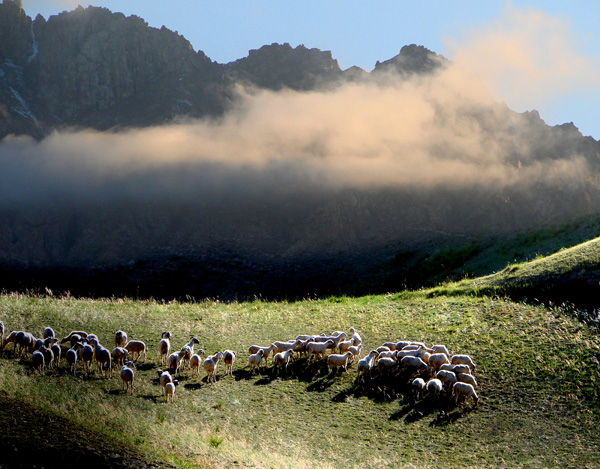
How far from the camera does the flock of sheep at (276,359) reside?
22.8 meters

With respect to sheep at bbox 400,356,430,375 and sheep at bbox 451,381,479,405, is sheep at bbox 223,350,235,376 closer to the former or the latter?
sheep at bbox 400,356,430,375

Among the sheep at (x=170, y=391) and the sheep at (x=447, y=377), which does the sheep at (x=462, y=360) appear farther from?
the sheep at (x=170, y=391)

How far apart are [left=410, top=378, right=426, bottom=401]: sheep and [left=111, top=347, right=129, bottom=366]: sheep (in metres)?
11.6

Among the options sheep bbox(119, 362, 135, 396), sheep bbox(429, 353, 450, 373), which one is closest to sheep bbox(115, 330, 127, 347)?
sheep bbox(119, 362, 135, 396)

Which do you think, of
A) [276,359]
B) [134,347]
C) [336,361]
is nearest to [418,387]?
[336,361]

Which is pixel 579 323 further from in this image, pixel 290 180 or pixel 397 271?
pixel 290 180

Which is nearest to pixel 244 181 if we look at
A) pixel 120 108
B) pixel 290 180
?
pixel 290 180

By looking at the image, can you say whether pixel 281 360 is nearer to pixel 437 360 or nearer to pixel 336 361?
pixel 336 361

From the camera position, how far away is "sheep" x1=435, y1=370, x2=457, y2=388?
23.3 m

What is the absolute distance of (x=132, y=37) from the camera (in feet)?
516

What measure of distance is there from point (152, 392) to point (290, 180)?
103385 mm

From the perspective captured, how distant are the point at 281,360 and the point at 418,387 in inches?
236

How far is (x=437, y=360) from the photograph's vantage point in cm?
2458

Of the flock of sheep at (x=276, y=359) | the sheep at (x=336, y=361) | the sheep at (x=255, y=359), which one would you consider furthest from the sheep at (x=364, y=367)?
the sheep at (x=255, y=359)
